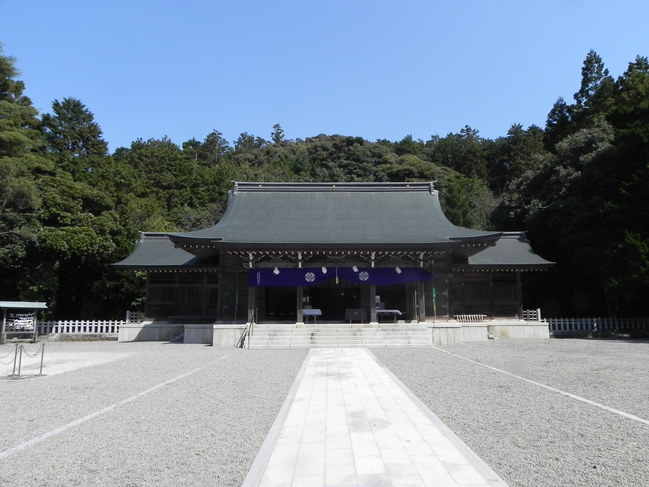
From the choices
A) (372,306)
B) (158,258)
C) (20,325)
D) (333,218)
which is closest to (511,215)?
(333,218)

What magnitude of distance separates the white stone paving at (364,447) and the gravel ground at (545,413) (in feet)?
1.09

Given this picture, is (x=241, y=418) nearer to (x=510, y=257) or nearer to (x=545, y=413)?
(x=545, y=413)

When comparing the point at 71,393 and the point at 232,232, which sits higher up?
the point at 232,232

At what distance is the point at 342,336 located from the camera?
52.0ft

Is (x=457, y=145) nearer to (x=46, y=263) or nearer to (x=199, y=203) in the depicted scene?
(x=199, y=203)

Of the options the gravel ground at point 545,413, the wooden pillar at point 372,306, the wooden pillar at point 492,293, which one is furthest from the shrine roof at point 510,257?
the gravel ground at point 545,413

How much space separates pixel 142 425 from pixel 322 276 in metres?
12.1

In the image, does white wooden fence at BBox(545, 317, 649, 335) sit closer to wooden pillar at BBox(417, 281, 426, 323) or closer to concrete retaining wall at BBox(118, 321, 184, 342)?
wooden pillar at BBox(417, 281, 426, 323)

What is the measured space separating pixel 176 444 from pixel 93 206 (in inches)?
890

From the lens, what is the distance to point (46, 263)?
2092 centimetres

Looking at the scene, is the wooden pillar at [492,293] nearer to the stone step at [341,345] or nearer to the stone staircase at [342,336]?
the stone staircase at [342,336]

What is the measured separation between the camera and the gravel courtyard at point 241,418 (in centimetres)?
→ 385

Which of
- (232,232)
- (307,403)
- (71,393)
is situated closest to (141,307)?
(232,232)

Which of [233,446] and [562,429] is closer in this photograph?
[233,446]
